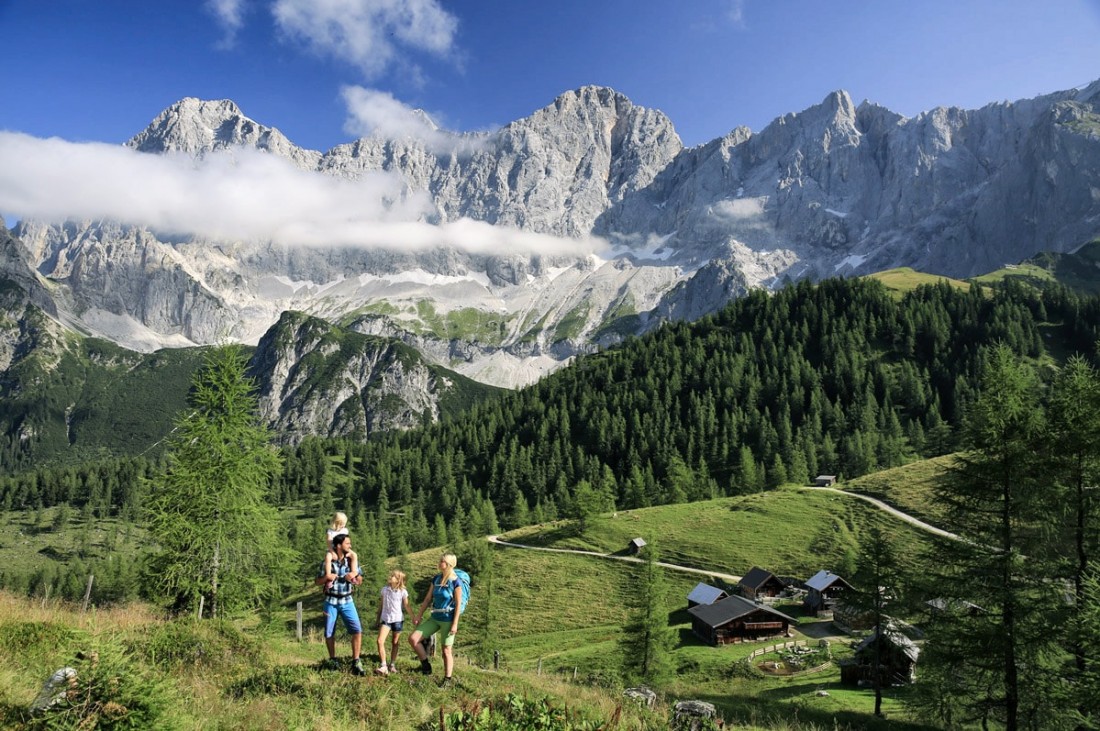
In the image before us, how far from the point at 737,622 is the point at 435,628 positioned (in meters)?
50.9

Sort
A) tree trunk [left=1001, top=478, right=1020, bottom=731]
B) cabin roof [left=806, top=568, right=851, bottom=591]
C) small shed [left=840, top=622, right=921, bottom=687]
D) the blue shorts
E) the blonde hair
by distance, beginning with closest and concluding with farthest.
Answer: the blonde hair < the blue shorts < tree trunk [left=1001, top=478, right=1020, bottom=731] < small shed [left=840, top=622, right=921, bottom=687] < cabin roof [left=806, top=568, right=851, bottom=591]

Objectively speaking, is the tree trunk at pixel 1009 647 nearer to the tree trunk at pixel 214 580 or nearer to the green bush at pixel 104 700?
the green bush at pixel 104 700

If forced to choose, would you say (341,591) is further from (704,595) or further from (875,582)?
(704,595)

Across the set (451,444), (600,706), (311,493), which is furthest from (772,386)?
(600,706)

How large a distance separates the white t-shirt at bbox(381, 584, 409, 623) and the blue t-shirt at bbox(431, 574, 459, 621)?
2.40ft

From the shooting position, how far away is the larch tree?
25688 mm

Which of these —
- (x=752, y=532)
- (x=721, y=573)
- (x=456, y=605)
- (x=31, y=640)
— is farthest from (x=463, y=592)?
(x=752, y=532)

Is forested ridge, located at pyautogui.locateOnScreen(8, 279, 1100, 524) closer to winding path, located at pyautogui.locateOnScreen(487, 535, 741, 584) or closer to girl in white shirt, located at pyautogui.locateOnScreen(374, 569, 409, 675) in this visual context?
winding path, located at pyautogui.locateOnScreen(487, 535, 741, 584)

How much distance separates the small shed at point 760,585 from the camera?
2504 inches

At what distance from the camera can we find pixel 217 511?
26.2 meters

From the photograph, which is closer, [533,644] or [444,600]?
[444,600]

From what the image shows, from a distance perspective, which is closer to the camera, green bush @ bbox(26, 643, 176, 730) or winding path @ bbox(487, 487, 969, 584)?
green bush @ bbox(26, 643, 176, 730)

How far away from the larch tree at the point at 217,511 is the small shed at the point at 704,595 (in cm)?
4550

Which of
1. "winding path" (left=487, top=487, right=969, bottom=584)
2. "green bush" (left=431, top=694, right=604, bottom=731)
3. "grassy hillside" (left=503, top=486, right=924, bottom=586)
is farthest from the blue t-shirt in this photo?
"grassy hillside" (left=503, top=486, right=924, bottom=586)
